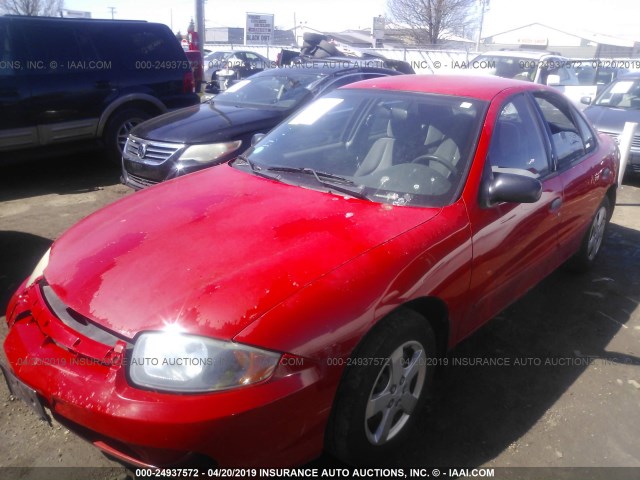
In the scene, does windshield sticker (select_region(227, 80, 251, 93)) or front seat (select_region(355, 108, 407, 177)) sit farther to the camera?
windshield sticker (select_region(227, 80, 251, 93))

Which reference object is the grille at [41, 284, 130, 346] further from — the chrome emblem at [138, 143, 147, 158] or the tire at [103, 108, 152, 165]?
the tire at [103, 108, 152, 165]

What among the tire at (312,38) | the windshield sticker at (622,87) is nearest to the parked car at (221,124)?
the windshield sticker at (622,87)

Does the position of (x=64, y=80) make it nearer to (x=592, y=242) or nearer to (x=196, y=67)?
(x=196, y=67)

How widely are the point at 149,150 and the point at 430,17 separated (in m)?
37.5

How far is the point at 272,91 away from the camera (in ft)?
22.0

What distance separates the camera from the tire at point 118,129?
24.1ft

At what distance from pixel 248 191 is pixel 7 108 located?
492 centimetres

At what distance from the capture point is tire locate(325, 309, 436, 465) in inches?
82.7

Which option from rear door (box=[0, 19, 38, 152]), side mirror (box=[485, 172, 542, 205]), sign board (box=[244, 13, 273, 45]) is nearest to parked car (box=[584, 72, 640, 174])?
side mirror (box=[485, 172, 542, 205])

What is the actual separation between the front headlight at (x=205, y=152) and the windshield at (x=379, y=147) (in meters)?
1.95

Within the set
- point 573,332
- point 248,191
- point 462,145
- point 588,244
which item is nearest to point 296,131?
point 248,191

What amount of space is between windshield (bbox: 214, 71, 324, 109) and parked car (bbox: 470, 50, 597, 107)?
745cm

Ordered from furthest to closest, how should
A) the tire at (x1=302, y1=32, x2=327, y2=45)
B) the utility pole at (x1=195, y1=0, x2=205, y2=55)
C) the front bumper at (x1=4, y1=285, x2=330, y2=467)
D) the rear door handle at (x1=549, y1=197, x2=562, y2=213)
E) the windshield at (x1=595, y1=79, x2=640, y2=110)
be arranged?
the utility pole at (x1=195, y1=0, x2=205, y2=55) → the tire at (x1=302, y1=32, x2=327, y2=45) → the windshield at (x1=595, y1=79, x2=640, y2=110) → the rear door handle at (x1=549, y1=197, x2=562, y2=213) → the front bumper at (x1=4, y1=285, x2=330, y2=467)

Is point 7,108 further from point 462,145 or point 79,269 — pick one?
point 462,145
